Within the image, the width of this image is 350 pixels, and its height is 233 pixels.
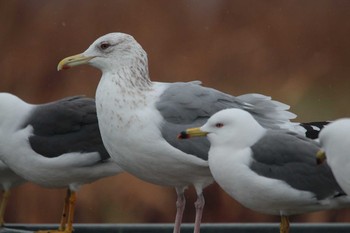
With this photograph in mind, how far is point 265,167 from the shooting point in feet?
15.5

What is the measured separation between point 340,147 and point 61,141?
1.69 meters

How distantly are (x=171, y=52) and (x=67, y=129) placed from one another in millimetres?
3241

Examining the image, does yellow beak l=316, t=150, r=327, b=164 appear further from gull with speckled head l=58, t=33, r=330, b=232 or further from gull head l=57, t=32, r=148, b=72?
gull head l=57, t=32, r=148, b=72

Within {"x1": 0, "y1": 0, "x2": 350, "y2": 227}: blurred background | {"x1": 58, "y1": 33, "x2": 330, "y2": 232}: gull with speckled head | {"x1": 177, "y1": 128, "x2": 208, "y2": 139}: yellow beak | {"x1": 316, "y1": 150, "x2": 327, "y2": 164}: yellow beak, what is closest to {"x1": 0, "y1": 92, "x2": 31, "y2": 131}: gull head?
{"x1": 58, "y1": 33, "x2": 330, "y2": 232}: gull with speckled head

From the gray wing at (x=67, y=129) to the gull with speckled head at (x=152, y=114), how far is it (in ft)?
1.35

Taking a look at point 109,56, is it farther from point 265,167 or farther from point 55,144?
point 265,167

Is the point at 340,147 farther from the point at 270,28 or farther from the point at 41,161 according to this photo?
the point at 270,28

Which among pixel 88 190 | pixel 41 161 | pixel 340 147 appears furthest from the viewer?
pixel 88 190

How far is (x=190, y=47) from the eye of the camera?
8.91 metres

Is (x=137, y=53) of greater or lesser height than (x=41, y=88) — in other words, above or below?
below

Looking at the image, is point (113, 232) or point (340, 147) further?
point (113, 232)

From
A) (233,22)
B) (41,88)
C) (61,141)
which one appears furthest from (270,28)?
(61,141)

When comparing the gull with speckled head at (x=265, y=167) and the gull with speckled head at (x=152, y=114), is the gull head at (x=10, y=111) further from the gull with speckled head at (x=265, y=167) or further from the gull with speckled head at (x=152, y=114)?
the gull with speckled head at (x=265, y=167)

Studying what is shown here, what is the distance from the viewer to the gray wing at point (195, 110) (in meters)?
5.08
